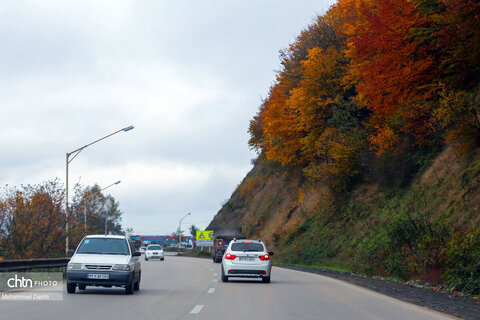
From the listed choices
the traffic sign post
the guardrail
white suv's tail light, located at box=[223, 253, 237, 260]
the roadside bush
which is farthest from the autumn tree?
the traffic sign post

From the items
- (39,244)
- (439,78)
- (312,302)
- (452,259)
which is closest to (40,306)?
(312,302)

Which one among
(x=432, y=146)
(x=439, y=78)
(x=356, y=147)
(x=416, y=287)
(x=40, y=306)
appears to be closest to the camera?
(x=40, y=306)

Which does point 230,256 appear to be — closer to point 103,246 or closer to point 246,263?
point 246,263

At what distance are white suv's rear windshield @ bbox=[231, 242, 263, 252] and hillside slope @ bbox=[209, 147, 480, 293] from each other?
5.88 metres

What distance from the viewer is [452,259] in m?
20.7

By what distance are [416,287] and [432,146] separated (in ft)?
57.3

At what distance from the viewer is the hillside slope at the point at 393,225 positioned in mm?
22141

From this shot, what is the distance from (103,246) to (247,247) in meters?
7.17

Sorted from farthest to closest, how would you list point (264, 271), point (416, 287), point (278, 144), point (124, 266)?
1. point (278, 144)
2. point (264, 271)
3. point (416, 287)
4. point (124, 266)

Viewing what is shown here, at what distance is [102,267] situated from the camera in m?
17.0

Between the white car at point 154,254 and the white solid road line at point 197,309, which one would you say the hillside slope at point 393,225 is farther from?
the white car at point 154,254

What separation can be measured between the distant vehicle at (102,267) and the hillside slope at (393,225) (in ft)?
32.8

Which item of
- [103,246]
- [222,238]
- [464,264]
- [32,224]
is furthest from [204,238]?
[103,246]

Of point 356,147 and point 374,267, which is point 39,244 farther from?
point 356,147
